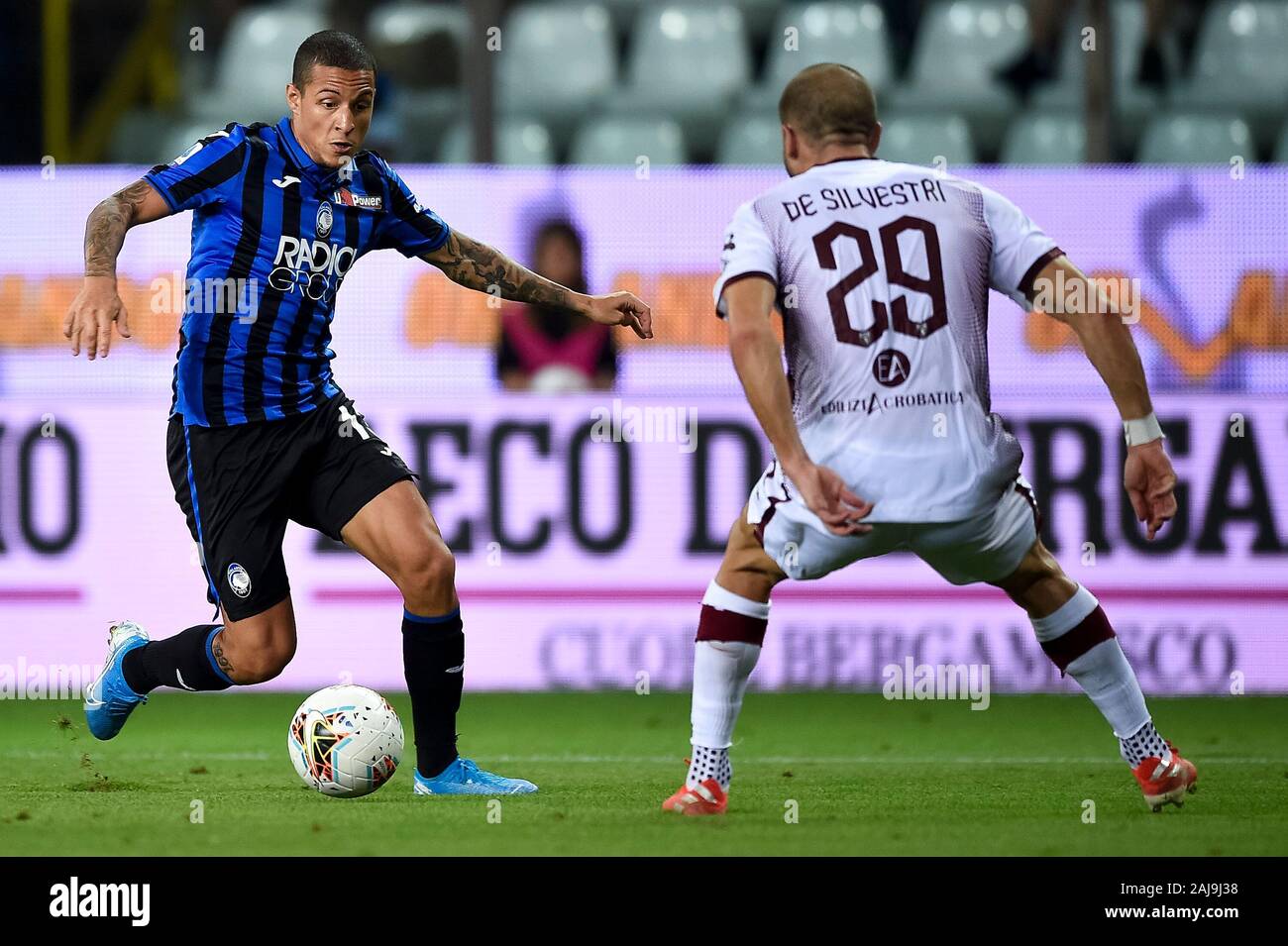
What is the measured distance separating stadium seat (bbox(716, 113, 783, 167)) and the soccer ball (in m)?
5.21

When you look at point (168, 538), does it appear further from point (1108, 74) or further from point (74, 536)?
point (1108, 74)

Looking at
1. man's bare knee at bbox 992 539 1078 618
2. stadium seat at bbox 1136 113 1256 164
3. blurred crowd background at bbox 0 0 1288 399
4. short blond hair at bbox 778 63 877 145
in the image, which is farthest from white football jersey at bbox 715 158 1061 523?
stadium seat at bbox 1136 113 1256 164

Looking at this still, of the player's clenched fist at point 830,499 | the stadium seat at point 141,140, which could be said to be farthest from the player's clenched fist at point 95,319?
the stadium seat at point 141,140

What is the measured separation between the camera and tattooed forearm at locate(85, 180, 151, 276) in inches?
195

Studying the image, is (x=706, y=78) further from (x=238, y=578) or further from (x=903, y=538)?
(x=903, y=538)

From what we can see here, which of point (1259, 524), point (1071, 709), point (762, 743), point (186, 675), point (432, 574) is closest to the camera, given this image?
point (432, 574)

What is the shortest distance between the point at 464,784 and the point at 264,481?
3.21 feet

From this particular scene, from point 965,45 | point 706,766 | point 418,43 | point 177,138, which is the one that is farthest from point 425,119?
point 706,766

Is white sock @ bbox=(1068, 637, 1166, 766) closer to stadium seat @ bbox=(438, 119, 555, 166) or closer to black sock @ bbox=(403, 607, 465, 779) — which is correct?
black sock @ bbox=(403, 607, 465, 779)

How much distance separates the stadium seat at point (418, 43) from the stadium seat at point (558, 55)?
0.30m

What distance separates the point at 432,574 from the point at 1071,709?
11.6ft

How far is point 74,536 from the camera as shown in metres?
8.58

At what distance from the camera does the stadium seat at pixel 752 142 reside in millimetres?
10008

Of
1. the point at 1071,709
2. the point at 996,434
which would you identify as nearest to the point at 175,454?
the point at 996,434
